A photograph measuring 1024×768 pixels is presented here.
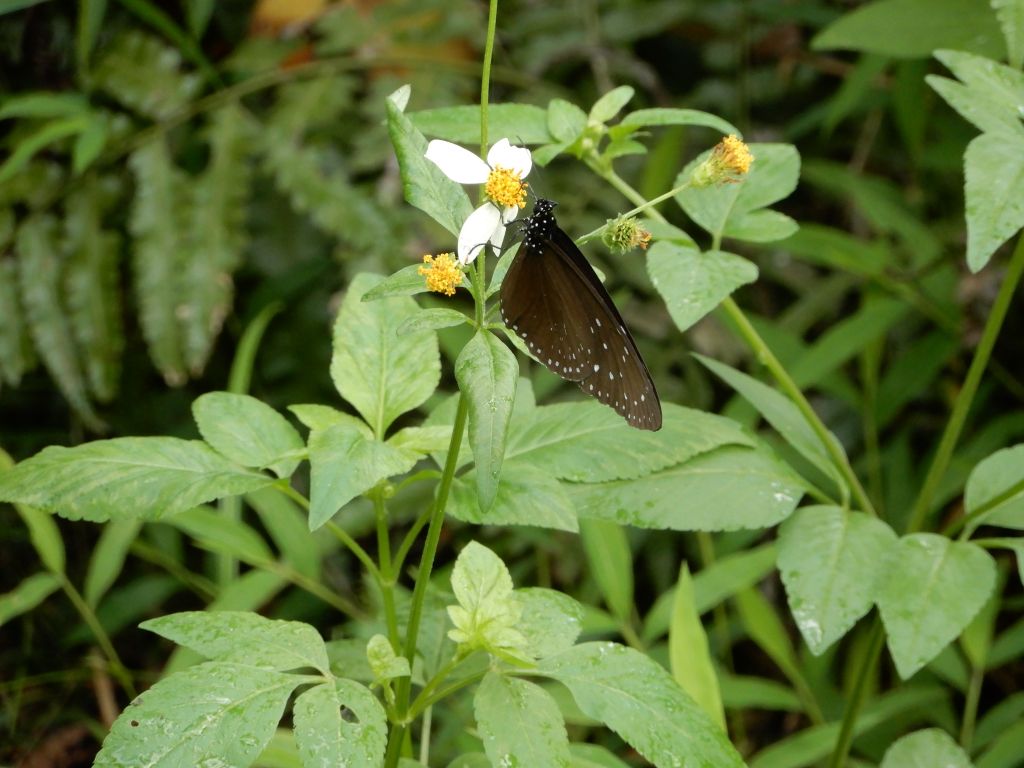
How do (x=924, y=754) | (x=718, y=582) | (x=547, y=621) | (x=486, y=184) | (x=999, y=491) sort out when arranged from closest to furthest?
(x=486, y=184) → (x=547, y=621) → (x=999, y=491) → (x=924, y=754) → (x=718, y=582)

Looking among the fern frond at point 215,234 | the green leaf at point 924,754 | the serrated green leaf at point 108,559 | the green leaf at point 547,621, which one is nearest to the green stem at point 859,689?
the green leaf at point 924,754

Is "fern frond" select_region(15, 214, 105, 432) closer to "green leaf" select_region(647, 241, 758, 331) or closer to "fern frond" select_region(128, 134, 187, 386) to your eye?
"fern frond" select_region(128, 134, 187, 386)

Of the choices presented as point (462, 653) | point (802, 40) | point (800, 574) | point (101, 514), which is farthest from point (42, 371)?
point (802, 40)

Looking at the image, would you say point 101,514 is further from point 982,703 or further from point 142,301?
point 982,703

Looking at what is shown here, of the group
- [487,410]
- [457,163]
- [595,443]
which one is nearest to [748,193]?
[595,443]

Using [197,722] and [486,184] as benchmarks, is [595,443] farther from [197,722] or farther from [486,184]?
[197,722]

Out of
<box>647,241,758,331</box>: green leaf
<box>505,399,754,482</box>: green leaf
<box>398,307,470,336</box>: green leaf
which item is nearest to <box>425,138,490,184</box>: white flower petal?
<box>398,307,470,336</box>: green leaf

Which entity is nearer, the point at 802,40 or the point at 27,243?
the point at 27,243
